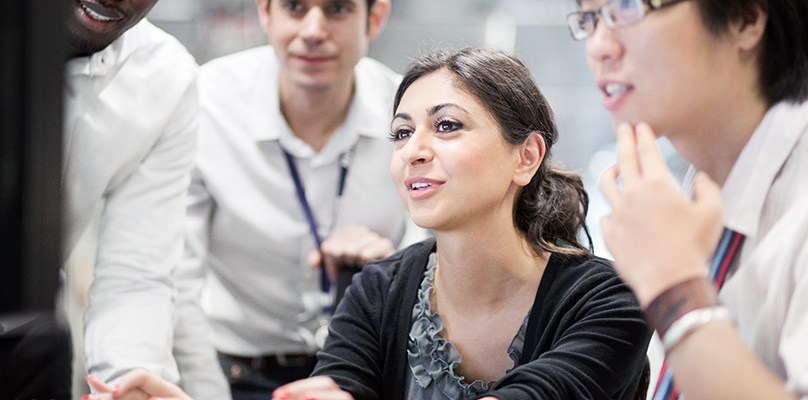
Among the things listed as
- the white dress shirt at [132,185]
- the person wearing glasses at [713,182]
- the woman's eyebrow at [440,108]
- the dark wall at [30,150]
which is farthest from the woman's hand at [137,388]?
the person wearing glasses at [713,182]

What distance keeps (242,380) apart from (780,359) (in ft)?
4.98

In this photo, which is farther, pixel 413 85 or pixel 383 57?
pixel 383 57

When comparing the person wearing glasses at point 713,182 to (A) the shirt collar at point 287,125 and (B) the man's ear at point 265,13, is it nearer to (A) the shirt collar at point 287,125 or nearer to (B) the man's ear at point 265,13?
(A) the shirt collar at point 287,125

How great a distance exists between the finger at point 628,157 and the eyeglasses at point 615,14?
148 millimetres

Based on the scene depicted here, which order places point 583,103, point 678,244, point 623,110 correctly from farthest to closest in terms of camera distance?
point 583,103 → point 623,110 → point 678,244

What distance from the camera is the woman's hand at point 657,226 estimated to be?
82cm

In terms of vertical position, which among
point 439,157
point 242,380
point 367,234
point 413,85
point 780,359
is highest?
point 413,85

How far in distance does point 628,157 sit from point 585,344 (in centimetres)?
40

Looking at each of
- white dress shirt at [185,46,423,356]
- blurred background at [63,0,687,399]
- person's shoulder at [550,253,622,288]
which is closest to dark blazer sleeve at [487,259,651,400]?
person's shoulder at [550,253,622,288]

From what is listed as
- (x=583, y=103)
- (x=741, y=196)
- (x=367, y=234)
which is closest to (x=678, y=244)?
(x=741, y=196)

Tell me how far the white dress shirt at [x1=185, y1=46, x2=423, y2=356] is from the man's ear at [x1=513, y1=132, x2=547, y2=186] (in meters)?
0.69

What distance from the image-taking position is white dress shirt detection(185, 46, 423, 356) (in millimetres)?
2055

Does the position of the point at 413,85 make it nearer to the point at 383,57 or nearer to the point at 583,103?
the point at 383,57

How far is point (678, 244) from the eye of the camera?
818 mm
